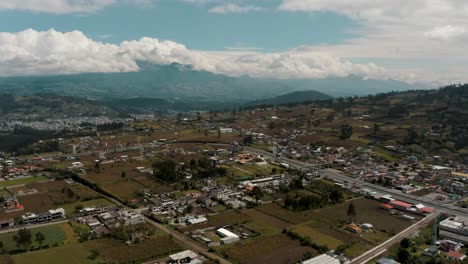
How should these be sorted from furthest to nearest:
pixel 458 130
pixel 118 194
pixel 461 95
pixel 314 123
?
pixel 461 95, pixel 314 123, pixel 458 130, pixel 118 194

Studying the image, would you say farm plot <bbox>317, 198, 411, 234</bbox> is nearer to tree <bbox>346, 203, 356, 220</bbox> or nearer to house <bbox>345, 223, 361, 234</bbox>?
tree <bbox>346, 203, 356, 220</bbox>

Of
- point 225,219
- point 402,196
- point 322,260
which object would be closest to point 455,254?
point 322,260

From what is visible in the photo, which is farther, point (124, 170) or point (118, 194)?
point (124, 170)

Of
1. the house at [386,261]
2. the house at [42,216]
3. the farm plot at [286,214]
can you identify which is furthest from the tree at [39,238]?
the house at [386,261]

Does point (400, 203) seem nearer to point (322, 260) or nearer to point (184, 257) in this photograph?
point (322, 260)

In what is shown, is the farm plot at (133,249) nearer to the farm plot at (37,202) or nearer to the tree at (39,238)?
the tree at (39,238)

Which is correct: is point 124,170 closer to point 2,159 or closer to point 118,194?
point 118,194

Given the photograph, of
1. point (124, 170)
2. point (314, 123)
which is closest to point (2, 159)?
point (124, 170)

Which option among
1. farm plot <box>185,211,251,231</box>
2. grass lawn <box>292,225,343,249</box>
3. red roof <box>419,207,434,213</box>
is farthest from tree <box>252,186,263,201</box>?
red roof <box>419,207,434,213</box>
